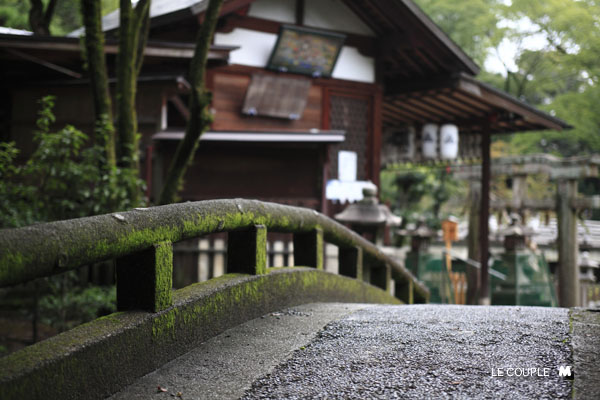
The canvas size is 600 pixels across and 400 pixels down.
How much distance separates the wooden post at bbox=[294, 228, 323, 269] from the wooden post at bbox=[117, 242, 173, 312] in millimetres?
2047

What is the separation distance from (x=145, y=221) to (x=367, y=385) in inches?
47.0

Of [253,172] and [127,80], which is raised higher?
[127,80]

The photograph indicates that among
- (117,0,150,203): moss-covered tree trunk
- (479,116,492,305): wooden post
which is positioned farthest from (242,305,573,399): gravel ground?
(479,116,492,305): wooden post

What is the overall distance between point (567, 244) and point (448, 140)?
3.55m

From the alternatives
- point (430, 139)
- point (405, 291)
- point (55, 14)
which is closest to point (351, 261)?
point (405, 291)

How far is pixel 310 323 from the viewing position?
10.7 feet

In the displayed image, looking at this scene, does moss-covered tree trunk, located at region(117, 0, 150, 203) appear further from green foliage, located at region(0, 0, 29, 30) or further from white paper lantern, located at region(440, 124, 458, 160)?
green foliage, located at region(0, 0, 29, 30)

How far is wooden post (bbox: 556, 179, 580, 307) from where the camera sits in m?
12.2

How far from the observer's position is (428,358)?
254 centimetres

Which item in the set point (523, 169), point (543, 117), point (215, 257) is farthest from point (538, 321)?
point (523, 169)

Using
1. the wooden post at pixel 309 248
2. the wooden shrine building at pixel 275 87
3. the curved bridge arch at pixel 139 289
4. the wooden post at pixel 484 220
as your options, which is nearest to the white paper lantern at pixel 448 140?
the wooden shrine building at pixel 275 87

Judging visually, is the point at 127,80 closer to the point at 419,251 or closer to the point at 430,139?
the point at 419,251

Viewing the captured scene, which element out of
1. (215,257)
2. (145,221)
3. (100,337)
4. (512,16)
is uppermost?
(512,16)

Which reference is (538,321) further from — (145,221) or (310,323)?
(145,221)
